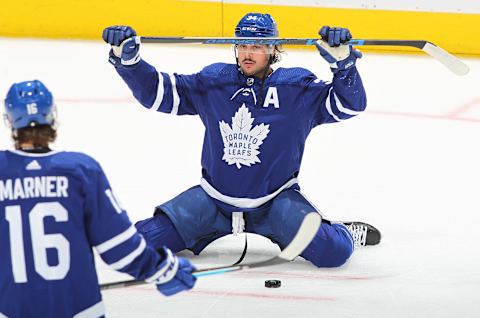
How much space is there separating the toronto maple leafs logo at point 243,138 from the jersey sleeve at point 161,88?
0.65ft

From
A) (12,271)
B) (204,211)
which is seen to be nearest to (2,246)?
(12,271)

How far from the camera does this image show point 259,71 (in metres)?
3.80

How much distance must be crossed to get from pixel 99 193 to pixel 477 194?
2718 mm

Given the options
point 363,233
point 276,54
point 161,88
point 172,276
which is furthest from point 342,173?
point 172,276

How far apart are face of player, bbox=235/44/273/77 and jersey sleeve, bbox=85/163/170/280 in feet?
4.67

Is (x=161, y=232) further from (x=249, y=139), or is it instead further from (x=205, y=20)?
(x=205, y=20)

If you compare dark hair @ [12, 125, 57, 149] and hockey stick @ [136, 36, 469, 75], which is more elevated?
hockey stick @ [136, 36, 469, 75]

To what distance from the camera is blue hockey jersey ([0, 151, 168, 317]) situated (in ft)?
7.74

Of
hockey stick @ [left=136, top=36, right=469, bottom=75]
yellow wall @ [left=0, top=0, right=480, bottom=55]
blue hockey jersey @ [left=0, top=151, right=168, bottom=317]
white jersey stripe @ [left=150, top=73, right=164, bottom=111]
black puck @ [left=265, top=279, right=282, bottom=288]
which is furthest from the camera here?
yellow wall @ [left=0, top=0, right=480, bottom=55]

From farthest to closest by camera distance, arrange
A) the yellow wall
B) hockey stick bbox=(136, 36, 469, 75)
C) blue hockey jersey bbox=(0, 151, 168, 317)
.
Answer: the yellow wall → hockey stick bbox=(136, 36, 469, 75) → blue hockey jersey bbox=(0, 151, 168, 317)

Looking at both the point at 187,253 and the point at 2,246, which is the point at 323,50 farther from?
the point at 2,246

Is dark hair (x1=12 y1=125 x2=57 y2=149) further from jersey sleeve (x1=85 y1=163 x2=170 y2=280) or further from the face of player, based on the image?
the face of player

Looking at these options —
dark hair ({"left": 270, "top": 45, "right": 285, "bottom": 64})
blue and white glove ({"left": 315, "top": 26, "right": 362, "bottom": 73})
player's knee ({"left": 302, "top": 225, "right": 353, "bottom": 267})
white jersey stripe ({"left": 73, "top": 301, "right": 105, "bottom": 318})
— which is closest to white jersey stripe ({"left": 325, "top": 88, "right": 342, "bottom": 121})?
blue and white glove ({"left": 315, "top": 26, "right": 362, "bottom": 73})

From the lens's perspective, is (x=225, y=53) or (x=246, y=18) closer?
(x=246, y=18)
